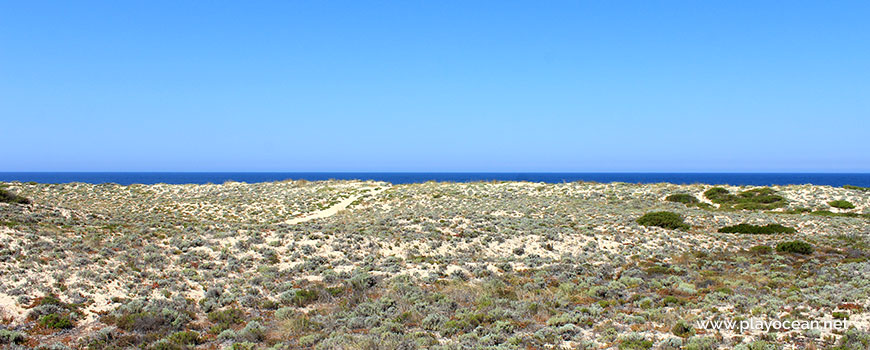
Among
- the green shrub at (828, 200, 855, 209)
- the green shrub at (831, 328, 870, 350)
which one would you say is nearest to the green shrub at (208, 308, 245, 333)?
the green shrub at (831, 328, 870, 350)

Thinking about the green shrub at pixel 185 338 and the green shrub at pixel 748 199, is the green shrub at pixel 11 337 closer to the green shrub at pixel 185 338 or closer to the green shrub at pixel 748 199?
the green shrub at pixel 185 338

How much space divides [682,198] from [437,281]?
33126 mm

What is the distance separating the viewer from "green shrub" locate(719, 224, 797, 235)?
26.9 meters

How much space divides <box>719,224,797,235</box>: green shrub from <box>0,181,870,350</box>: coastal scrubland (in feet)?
0.31

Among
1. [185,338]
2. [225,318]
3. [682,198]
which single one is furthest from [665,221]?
[185,338]

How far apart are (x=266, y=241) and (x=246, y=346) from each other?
11729 mm

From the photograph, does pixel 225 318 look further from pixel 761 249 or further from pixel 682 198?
pixel 682 198

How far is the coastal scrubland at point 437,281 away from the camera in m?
11.8

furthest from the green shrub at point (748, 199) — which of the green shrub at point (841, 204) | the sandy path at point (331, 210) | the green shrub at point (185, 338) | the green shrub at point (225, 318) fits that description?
the green shrub at point (185, 338)

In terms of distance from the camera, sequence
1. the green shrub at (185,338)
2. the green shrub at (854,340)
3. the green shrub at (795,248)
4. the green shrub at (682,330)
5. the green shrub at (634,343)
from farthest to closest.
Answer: the green shrub at (795,248)
the green shrub at (185,338)
the green shrub at (682,330)
the green shrub at (634,343)
the green shrub at (854,340)

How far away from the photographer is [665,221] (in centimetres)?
2906

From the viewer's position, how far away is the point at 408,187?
51.2 meters

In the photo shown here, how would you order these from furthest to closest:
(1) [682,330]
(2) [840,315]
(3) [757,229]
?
(3) [757,229] → (2) [840,315] → (1) [682,330]

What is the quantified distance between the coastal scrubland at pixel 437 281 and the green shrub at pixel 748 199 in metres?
7.30
